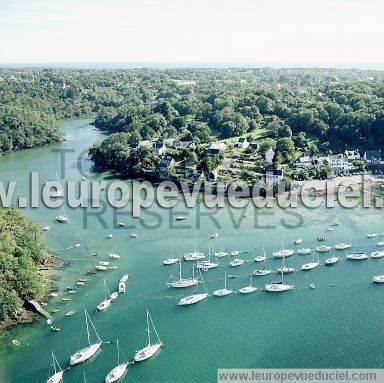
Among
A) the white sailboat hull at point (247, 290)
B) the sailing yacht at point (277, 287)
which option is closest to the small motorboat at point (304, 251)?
the sailing yacht at point (277, 287)

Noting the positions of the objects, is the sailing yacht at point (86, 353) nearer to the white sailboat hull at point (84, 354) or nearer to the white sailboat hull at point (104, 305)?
the white sailboat hull at point (84, 354)

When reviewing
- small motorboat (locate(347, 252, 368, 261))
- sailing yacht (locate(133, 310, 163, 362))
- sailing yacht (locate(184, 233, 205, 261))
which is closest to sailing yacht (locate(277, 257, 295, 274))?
small motorboat (locate(347, 252, 368, 261))

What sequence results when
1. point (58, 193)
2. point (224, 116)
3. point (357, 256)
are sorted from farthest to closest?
1. point (224, 116)
2. point (58, 193)
3. point (357, 256)

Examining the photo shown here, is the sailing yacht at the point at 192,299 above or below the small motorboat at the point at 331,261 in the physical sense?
below

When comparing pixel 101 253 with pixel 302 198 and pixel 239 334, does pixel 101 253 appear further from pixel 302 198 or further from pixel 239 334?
pixel 302 198

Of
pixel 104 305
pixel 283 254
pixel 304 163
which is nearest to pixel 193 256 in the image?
pixel 283 254

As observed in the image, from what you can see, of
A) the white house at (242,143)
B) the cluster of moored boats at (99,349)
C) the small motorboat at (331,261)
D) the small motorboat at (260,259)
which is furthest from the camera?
the white house at (242,143)

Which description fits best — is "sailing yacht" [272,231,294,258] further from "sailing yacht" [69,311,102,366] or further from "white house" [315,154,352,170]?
"white house" [315,154,352,170]

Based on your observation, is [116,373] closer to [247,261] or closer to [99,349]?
[99,349]

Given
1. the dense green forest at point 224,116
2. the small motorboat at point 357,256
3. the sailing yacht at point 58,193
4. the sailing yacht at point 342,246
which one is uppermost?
the dense green forest at point 224,116
